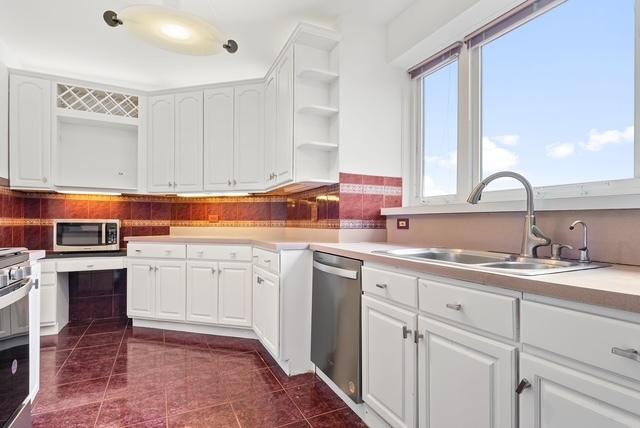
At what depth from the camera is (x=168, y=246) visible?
303 centimetres

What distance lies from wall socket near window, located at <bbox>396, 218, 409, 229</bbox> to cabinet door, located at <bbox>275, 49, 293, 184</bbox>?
86 centimetres

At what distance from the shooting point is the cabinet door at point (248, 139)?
317 centimetres

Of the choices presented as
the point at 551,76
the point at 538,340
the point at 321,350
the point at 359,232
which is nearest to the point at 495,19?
the point at 551,76

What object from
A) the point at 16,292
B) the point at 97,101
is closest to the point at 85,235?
the point at 97,101

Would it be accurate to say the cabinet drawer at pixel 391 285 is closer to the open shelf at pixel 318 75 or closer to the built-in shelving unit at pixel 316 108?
the built-in shelving unit at pixel 316 108

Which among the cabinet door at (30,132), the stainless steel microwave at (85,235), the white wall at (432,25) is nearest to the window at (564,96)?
the white wall at (432,25)

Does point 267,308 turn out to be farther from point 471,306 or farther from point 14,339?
point 471,306

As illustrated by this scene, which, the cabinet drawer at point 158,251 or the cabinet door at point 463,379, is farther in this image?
the cabinet drawer at point 158,251

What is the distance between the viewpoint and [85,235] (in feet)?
10.6

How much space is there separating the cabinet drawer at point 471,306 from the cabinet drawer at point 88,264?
9.81 feet

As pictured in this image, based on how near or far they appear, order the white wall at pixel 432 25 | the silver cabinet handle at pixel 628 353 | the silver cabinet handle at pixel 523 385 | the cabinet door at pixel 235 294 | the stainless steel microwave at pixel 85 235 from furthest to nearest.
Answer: the stainless steel microwave at pixel 85 235 → the cabinet door at pixel 235 294 → the white wall at pixel 432 25 → the silver cabinet handle at pixel 523 385 → the silver cabinet handle at pixel 628 353

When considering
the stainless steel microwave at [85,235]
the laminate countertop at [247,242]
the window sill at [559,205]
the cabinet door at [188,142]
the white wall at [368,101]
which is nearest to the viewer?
the window sill at [559,205]

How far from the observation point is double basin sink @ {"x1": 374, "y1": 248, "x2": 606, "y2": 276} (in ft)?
3.58

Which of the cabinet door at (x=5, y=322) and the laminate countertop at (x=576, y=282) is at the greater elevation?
the laminate countertop at (x=576, y=282)
